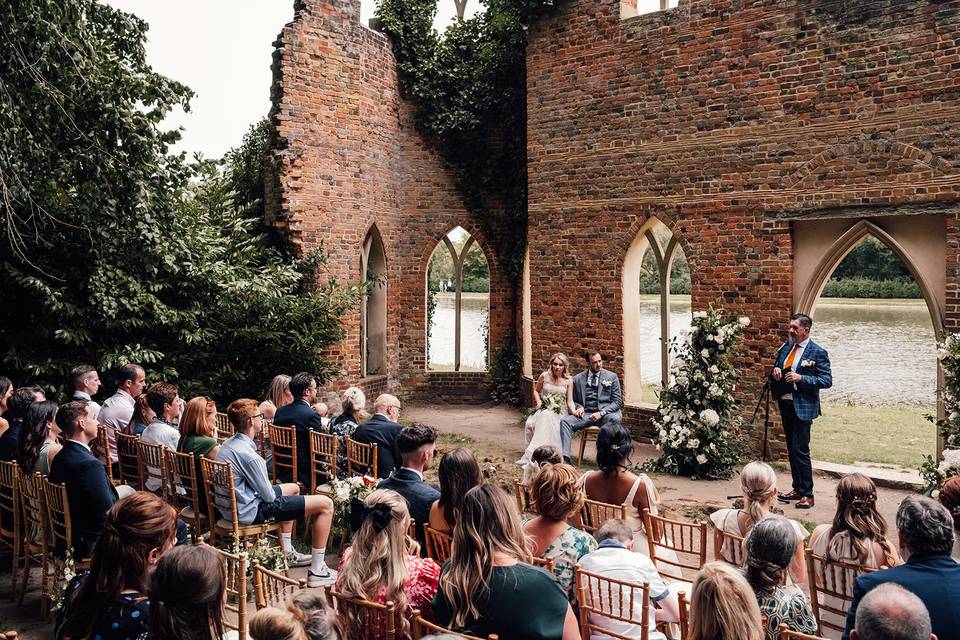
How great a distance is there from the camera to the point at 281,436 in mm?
7820

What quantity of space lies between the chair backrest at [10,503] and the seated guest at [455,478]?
3431 mm

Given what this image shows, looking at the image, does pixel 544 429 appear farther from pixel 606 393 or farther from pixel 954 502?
pixel 954 502

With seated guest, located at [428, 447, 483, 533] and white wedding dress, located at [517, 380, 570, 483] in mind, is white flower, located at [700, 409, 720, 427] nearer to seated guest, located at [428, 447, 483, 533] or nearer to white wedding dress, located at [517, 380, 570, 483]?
white wedding dress, located at [517, 380, 570, 483]

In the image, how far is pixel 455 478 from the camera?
491 cm

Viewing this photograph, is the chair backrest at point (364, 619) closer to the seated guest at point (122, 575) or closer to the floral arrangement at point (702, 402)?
the seated guest at point (122, 575)

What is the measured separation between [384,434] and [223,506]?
154 cm

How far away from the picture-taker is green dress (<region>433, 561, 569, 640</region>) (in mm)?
3406

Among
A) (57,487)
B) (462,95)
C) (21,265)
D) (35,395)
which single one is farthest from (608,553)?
(462,95)

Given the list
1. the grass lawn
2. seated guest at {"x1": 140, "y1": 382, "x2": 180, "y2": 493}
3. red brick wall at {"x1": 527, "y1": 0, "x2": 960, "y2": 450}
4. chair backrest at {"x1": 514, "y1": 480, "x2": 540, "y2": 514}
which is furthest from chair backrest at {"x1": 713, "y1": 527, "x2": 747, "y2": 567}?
the grass lawn

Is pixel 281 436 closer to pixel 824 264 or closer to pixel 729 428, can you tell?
pixel 729 428

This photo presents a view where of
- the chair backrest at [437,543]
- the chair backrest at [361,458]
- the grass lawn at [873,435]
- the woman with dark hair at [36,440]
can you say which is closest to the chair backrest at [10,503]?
the woman with dark hair at [36,440]

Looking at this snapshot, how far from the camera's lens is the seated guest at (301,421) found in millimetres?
7848

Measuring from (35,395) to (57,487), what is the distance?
1826mm

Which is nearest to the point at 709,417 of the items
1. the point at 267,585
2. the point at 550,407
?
the point at 550,407
